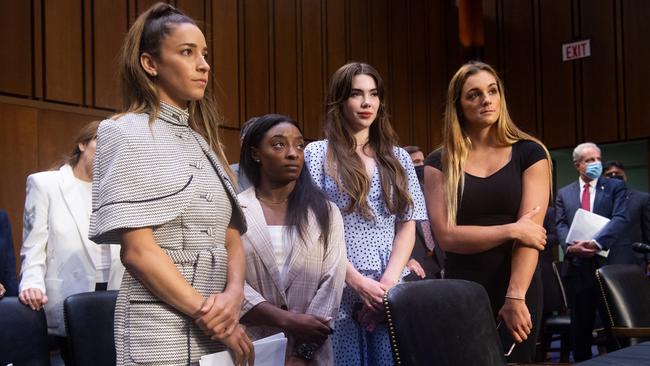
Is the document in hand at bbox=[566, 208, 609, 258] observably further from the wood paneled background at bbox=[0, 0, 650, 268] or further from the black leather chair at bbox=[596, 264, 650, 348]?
Result: the wood paneled background at bbox=[0, 0, 650, 268]

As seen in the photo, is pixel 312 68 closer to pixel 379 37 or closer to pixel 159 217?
pixel 379 37

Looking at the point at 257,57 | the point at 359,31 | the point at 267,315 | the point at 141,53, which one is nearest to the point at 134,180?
the point at 141,53

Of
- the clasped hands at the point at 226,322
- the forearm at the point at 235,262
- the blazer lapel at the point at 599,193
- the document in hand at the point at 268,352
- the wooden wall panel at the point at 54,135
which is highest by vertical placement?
the wooden wall panel at the point at 54,135

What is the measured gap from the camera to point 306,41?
7.66 m

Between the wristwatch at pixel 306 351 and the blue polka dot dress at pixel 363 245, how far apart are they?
0.22 m

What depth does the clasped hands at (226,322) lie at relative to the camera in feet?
4.65

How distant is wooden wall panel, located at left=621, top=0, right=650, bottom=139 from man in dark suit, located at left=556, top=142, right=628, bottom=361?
2942 millimetres

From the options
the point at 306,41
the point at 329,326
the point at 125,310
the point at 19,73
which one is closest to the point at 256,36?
the point at 306,41

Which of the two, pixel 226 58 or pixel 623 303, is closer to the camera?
pixel 623 303

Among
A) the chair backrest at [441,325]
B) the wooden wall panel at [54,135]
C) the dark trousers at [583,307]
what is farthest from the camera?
the wooden wall panel at [54,135]

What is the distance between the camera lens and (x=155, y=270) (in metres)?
1.37

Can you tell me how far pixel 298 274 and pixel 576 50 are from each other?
7.20 metres

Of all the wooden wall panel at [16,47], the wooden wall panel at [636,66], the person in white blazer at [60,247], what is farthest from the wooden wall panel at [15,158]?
the wooden wall panel at [636,66]

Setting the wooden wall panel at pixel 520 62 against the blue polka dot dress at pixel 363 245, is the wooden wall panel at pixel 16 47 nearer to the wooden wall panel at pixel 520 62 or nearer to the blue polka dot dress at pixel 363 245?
the blue polka dot dress at pixel 363 245
